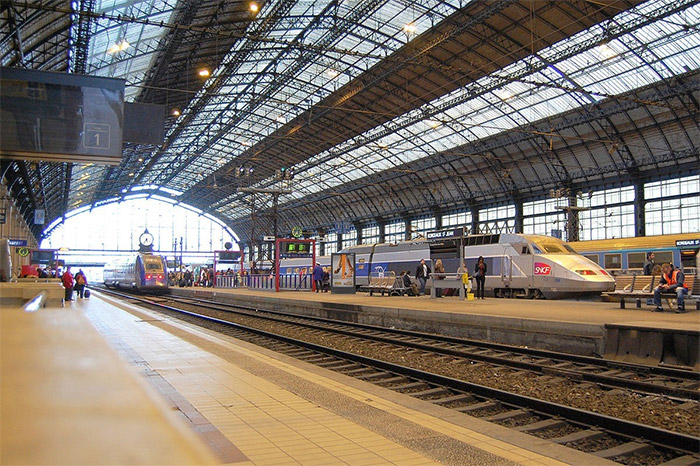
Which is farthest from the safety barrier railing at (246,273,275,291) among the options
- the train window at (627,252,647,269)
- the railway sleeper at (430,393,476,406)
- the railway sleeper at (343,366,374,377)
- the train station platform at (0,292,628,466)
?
the railway sleeper at (430,393,476,406)

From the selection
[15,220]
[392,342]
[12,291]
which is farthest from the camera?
[15,220]

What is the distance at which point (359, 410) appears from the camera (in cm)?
661

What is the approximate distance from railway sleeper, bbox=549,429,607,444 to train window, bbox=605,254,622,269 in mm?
23217

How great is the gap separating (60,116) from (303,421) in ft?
16.0

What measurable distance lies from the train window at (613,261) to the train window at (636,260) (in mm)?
562

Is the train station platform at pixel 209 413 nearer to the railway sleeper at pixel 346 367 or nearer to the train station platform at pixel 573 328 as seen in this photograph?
the railway sleeper at pixel 346 367

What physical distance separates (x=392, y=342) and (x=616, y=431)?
27.0 feet

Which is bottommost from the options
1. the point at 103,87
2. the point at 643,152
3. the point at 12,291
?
the point at 12,291

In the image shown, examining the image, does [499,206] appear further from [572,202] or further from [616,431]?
[616,431]

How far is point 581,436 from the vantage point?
6285mm

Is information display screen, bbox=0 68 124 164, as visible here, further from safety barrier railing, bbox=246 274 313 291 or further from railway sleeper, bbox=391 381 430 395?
safety barrier railing, bbox=246 274 313 291

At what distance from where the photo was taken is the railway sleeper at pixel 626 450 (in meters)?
5.71

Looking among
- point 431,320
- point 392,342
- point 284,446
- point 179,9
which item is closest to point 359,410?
point 284,446

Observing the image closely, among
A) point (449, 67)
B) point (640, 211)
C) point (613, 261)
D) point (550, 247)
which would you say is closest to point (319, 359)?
point (550, 247)
